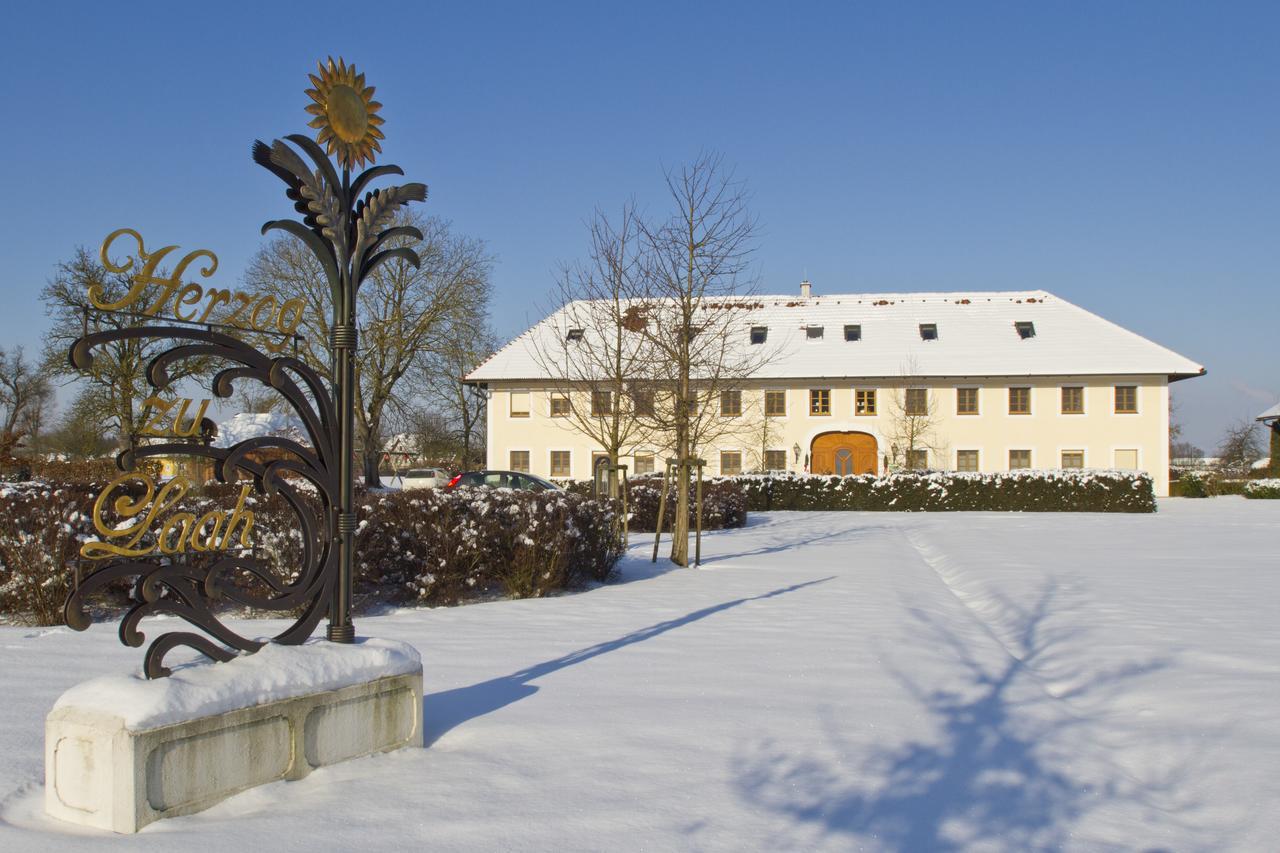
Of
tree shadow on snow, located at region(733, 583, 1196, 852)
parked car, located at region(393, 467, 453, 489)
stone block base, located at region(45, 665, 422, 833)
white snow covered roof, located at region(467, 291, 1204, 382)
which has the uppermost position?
white snow covered roof, located at region(467, 291, 1204, 382)

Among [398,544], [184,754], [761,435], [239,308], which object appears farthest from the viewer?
[761,435]

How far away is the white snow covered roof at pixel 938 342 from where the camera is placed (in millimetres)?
42562

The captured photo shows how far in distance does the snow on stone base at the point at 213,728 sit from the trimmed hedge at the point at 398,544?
552 centimetres

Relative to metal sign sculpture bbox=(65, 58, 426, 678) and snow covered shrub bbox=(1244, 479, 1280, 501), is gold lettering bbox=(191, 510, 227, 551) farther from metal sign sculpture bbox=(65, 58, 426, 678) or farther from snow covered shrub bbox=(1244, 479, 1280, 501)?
snow covered shrub bbox=(1244, 479, 1280, 501)

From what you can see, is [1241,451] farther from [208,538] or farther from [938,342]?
[208,538]

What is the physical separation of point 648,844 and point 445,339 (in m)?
37.8

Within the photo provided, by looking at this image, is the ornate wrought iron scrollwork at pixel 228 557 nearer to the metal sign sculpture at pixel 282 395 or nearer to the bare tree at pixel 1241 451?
the metal sign sculpture at pixel 282 395

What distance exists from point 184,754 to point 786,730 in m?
3.02

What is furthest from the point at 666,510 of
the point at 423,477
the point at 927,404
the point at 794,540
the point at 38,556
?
the point at 927,404

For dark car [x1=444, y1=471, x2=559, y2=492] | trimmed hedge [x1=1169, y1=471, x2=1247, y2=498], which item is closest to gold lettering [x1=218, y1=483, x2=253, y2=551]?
dark car [x1=444, y1=471, x2=559, y2=492]

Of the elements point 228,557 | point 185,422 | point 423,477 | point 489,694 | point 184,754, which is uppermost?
point 185,422

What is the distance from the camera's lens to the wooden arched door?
43.6 m

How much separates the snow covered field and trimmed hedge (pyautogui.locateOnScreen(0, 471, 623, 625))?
0.44 m

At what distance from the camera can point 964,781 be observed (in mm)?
4902
